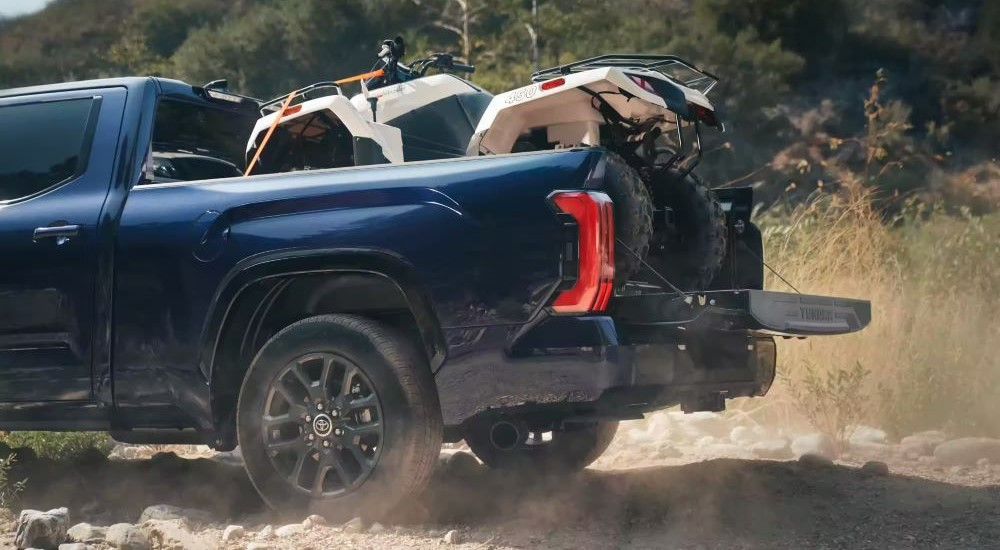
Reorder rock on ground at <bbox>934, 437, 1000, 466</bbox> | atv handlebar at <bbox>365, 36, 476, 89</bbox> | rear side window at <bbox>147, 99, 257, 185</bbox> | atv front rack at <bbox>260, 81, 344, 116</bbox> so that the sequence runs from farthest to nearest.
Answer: rock on ground at <bbox>934, 437, 1000, 466</bbox>, atv handlebar at <bbox>365, 36, 476, 89</bbox>, rear side window at <bbox>147, 99, 257, 185</bbox>, atv front rack at <bbox>260, 81, 344, 116</bbox>

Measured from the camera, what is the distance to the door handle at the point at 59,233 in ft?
18.4

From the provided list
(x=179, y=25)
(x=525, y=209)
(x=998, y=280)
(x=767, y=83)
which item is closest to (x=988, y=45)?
(x=767, y=83)

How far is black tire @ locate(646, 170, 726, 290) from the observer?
5.70 meters

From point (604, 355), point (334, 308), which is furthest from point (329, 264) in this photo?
point (604, 355)

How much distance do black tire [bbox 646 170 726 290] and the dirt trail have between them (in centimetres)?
99

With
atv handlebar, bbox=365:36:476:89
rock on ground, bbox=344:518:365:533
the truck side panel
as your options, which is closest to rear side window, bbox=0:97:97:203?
the truck side panel

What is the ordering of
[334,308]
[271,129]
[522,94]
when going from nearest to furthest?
[522,94]
[334,308]
[271,129]

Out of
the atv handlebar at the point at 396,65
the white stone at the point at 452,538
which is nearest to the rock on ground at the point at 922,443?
the atv handlebar at the point at 396,65

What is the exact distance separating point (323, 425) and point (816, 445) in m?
3.54

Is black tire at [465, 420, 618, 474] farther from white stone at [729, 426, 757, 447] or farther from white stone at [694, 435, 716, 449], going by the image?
white stone at [729, 426, 757, 447]

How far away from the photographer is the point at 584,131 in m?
5.51

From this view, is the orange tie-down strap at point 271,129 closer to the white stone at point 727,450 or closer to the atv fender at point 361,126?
the atv fender at point 361,126

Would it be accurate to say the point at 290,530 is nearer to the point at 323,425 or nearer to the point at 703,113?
the point at 323,425

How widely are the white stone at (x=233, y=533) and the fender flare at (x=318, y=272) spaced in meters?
0.64
